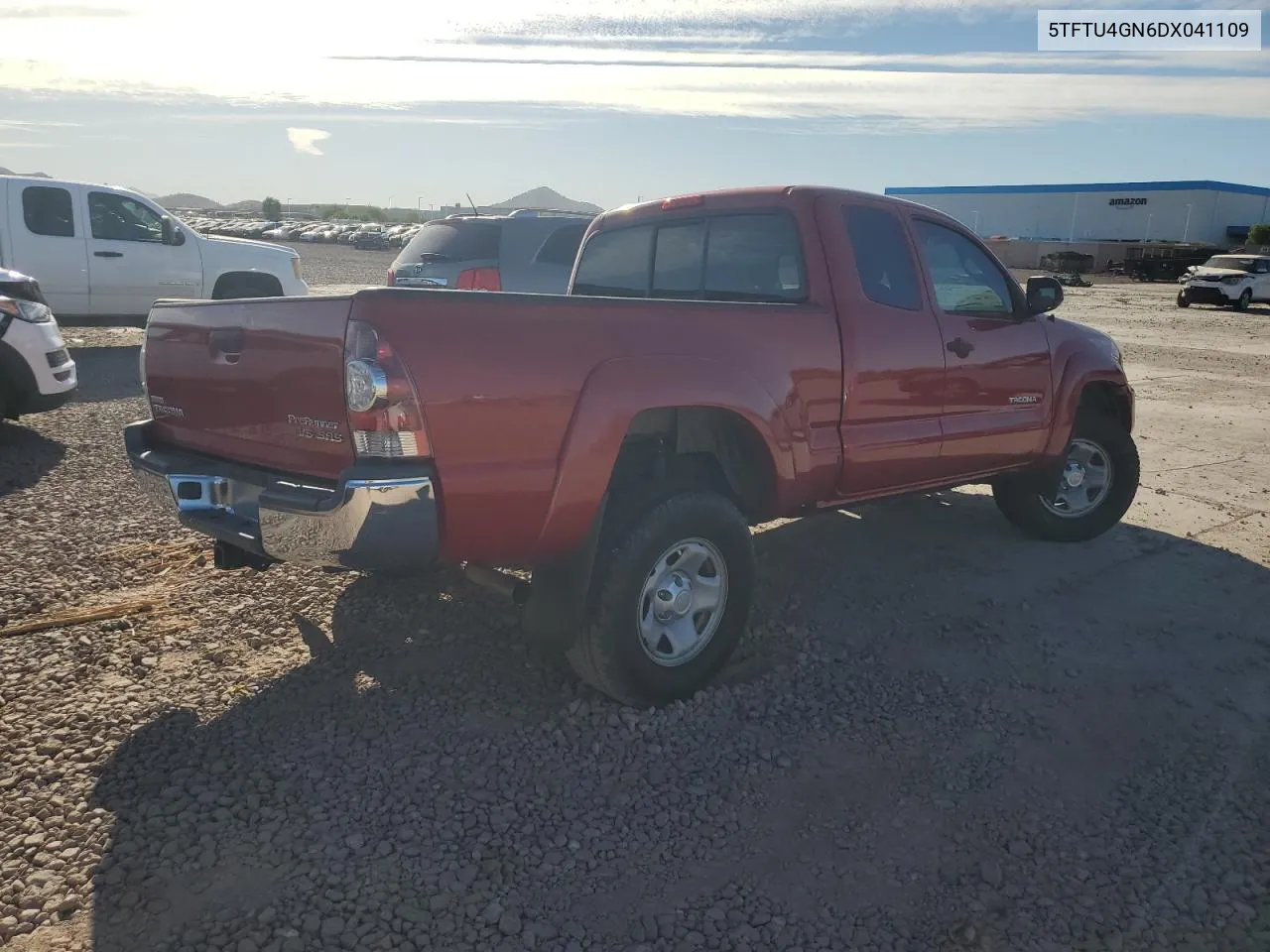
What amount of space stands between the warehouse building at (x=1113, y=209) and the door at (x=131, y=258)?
53098mm

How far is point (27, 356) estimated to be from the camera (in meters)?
7.38

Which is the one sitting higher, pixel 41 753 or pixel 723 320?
pixel 723 320

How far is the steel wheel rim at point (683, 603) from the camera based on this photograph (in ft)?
12.1

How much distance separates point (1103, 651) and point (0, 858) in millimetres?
4194

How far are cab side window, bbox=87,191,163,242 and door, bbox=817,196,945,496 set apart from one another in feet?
33.8

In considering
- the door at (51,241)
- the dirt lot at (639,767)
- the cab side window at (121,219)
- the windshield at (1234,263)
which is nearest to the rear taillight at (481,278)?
the cab side window at (121,219)

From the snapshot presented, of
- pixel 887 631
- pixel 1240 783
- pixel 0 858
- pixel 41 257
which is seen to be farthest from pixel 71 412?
pixel 1240 783

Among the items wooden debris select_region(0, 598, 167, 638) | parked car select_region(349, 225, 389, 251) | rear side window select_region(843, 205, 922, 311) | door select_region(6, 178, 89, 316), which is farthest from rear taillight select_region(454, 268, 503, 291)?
parked car select_region(349, 225, 389, 251)

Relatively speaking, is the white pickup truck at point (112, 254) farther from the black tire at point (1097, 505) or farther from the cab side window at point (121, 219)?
the black tire at point (1097, 505)

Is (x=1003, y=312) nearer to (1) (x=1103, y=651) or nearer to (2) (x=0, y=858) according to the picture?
(1) (x=1103, y=651)

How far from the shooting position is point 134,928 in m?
2.49

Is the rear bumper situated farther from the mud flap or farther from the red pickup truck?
the mud flap

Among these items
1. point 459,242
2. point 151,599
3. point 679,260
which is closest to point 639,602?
point 679,260

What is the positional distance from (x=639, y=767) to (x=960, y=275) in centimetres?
317
